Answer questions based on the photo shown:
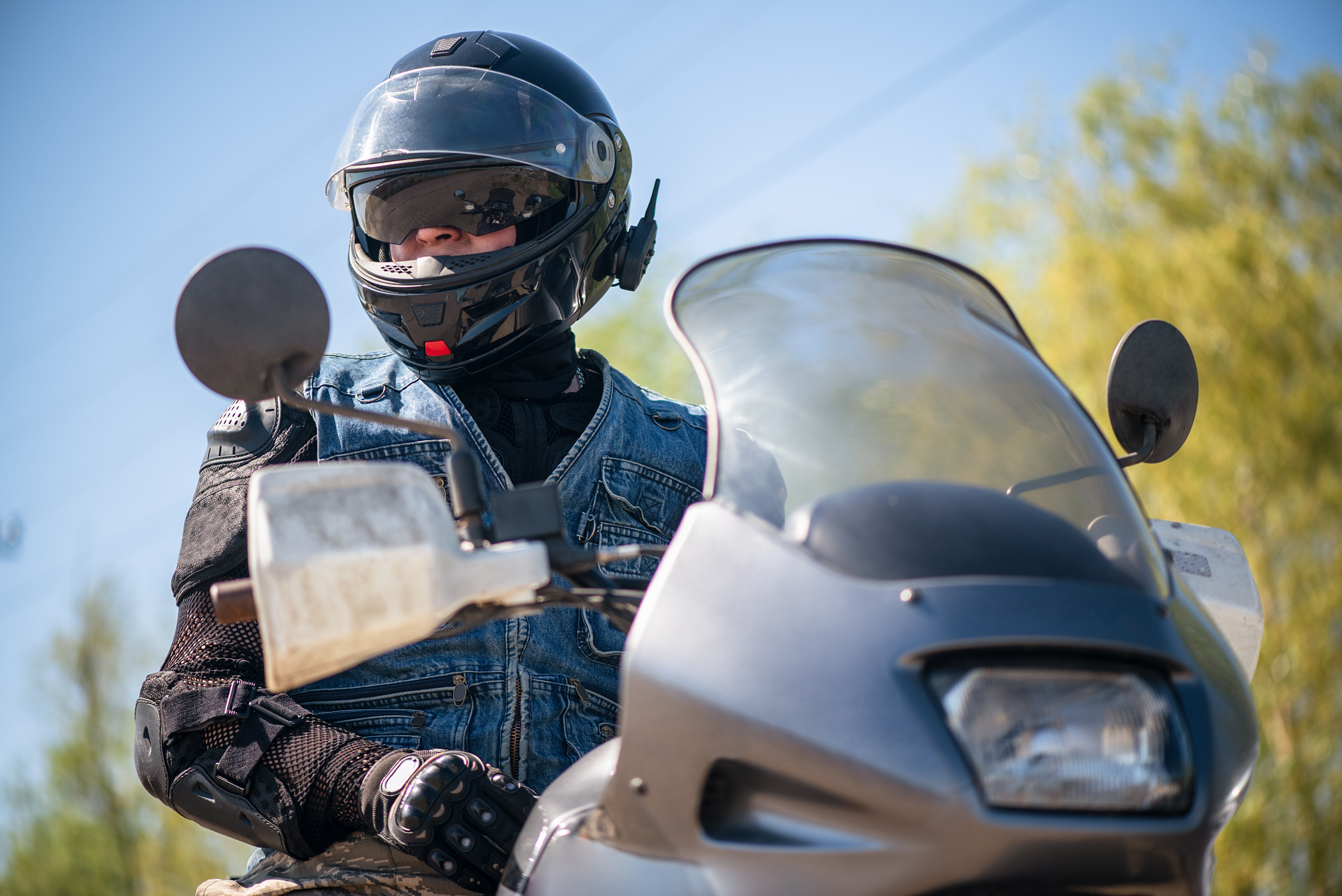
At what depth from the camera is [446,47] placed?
2.55 metres

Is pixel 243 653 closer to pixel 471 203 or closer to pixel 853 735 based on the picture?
pixel 471 203

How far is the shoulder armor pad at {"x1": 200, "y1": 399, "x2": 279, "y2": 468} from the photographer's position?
207 cm

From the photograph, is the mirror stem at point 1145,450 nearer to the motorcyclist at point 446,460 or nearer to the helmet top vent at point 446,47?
the motorcyclist at point 446,460

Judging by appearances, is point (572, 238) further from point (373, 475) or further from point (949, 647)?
point (949, 647)

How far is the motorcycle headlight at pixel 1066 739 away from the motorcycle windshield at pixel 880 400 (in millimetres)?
184

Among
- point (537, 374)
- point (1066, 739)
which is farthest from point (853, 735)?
point (537, 374)

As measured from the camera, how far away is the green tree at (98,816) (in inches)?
607

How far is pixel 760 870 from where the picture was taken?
1.00 metres

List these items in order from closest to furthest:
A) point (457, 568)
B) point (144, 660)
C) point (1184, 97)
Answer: point (457, 568) < point (1184, 97) < point (144, 660)

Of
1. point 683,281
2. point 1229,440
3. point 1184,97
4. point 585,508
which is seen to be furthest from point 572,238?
point 1184,97

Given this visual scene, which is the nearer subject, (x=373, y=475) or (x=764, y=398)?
(x=373, y=475)

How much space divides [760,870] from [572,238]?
5.69 ft

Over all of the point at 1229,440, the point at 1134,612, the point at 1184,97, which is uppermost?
the point at 1184,97

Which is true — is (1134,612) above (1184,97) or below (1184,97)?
below
